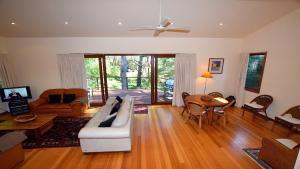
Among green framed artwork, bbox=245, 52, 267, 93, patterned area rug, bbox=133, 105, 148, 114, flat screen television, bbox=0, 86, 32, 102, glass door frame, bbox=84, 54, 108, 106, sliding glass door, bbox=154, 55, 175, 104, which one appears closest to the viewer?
flat screen television, bbox=0, 86, 32, 102

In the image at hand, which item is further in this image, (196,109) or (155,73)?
(155,73)

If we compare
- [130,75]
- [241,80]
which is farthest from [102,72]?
[241,80]

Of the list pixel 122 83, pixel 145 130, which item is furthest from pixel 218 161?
pixel 122 83

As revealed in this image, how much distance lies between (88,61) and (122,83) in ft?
7.42

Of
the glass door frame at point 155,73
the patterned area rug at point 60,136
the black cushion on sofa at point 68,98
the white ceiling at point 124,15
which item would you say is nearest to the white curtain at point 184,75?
the glass door frame at point 155,73

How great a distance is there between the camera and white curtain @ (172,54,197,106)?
5457mm

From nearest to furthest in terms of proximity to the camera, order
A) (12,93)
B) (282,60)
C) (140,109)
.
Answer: (282,60) → (12,93) → (140,109)

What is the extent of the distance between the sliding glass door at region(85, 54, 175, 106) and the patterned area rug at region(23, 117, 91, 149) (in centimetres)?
165

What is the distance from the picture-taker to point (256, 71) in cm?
498

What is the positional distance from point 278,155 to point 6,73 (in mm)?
8064

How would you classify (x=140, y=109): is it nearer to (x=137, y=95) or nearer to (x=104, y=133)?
(x=137, y=95)

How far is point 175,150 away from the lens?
2.95 m

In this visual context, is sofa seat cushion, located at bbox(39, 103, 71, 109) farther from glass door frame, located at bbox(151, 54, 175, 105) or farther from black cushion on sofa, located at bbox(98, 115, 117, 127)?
glass door frame, located at bbox(151, 54, 175, 105)

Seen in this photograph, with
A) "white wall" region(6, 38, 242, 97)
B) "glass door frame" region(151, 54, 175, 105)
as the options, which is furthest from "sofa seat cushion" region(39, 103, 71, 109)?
"glass door frame" region(151, 54, 175, 105)
